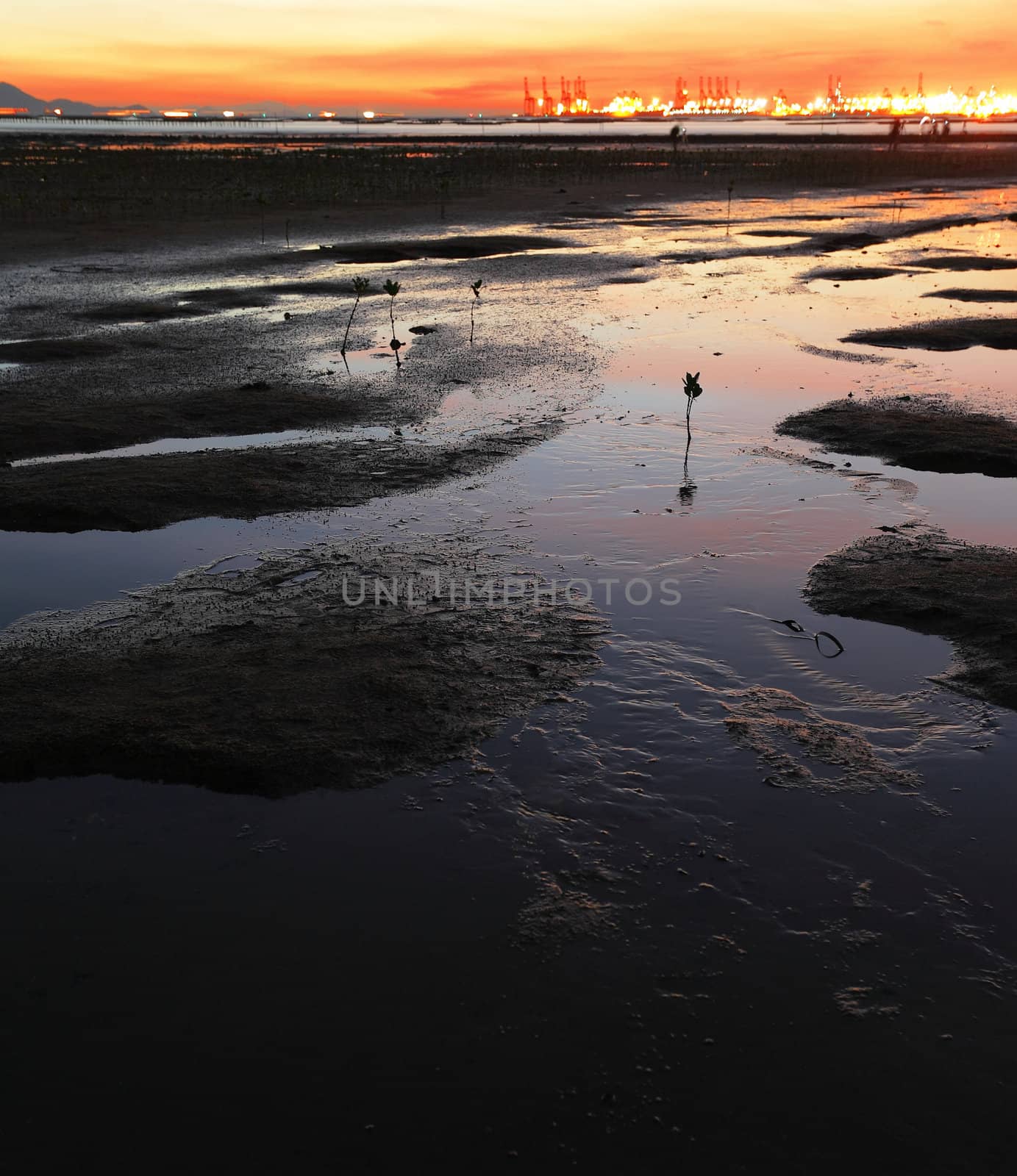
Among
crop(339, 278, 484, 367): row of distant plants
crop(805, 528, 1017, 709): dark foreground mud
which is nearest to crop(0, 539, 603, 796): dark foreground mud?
crop(805, 528, 1017, 709): dark foreground mud

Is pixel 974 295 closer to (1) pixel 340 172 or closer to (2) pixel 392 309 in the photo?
(2) pixel 392 309

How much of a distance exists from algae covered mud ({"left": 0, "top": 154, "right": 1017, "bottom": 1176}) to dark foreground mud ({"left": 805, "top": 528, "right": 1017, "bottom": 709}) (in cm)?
4

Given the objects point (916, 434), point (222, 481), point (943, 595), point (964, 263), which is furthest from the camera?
point (964, 263)

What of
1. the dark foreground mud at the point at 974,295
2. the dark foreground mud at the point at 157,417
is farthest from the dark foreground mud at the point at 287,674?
the dark foreground mud at the point at 974,295

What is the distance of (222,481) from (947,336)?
1247cm

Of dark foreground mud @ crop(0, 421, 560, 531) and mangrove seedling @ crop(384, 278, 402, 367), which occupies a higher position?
mangrove seedling @ crop(384, 278, 402, 367)

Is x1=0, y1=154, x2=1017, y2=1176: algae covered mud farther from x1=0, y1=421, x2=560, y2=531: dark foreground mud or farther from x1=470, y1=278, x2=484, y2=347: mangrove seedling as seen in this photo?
x1=470, y1=278, x2=484, y2=347: mangrove seedling

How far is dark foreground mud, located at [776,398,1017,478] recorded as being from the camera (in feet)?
32.1

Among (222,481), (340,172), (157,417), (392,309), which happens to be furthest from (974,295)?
(340,172)

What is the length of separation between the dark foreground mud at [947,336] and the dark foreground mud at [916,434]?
4.22m

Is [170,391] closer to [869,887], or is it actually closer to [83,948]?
[83,948]

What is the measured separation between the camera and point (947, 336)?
15883 millimetres

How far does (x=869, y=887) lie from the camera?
427cm

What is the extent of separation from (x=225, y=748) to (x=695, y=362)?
10996mm
